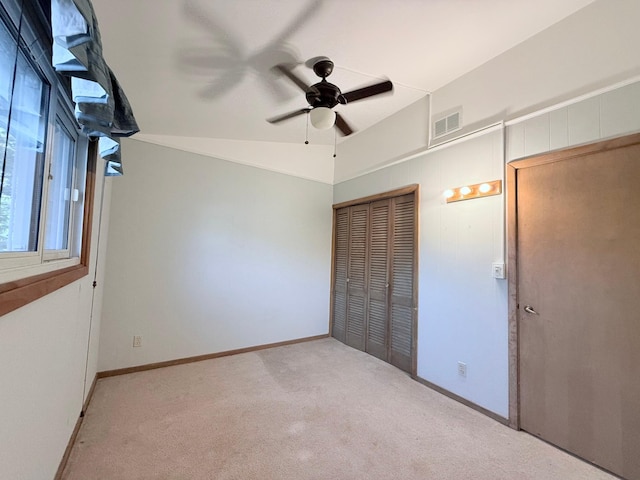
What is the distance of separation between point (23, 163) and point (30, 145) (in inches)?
4.1

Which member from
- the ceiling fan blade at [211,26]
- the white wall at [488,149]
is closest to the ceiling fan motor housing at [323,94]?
the ceiling fan blade at [211,26]

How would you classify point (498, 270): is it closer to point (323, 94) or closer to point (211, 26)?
point (323, 94)

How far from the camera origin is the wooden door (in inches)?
68.9

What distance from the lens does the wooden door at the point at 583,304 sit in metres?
1.75

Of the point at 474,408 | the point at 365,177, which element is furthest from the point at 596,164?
the point at 365,177

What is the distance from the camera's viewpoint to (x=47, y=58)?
51.3 inches

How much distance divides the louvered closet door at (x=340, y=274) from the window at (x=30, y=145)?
317 centimetres

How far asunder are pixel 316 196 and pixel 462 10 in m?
2.87

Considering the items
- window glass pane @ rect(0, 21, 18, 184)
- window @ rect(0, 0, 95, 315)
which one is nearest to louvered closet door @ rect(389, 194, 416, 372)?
window @ rect(0, 0, 95, 315)

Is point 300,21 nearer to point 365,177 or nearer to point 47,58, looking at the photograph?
point 47,58

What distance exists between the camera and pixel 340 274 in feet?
14.4

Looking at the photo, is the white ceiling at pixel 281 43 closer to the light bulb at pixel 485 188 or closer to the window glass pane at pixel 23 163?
the window glass pane at pixel 23 163

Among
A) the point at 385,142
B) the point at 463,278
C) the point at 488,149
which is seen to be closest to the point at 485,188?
the point at 488,149

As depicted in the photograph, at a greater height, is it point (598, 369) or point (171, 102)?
point (171, 102)
